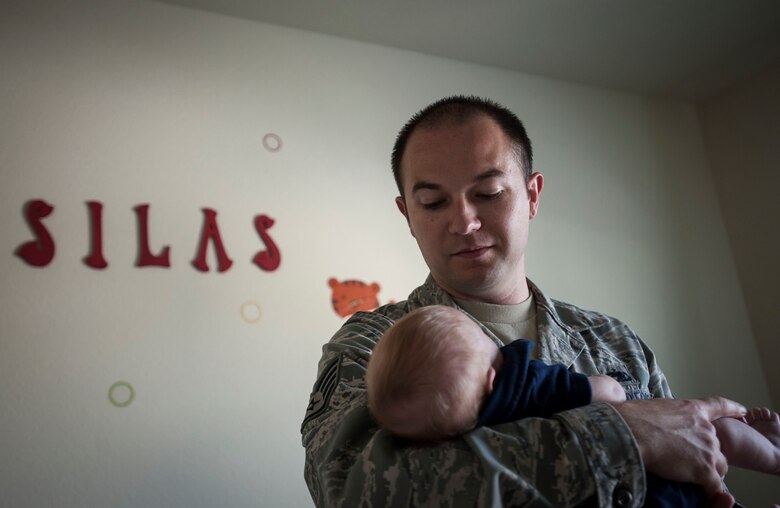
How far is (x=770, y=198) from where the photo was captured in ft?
9.75

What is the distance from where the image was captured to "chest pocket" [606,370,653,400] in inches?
41.0

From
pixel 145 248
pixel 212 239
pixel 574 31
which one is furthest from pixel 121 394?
pixel 574 31

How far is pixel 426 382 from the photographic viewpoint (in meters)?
0.75

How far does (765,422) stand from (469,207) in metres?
0.67

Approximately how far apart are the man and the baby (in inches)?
1.7

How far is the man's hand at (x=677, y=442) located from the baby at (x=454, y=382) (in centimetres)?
10

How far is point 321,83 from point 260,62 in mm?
275

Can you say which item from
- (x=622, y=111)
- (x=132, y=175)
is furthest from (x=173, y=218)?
(x=622, y=111)

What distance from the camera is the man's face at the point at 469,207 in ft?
3.59

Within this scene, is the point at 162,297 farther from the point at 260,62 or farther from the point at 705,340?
the point at 705,340

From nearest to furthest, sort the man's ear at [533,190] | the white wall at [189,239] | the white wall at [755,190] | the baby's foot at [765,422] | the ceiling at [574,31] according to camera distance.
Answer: the baby's foot at [765,422] → the man's ear at [533,190] → the white wall at [189,239] → the ceiling at [574,31] → the white wall at [755,190]

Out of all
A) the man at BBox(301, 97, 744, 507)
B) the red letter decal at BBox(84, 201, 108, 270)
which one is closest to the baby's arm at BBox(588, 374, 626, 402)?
the man at BBox(301, 97, 744, 507)

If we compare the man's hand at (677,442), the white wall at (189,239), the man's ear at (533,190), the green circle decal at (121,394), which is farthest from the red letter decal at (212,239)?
the man's hand at (677,442)

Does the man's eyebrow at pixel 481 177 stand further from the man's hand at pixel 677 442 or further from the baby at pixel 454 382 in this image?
the man's hand at pixel 677 442
